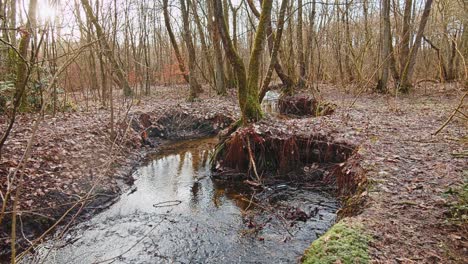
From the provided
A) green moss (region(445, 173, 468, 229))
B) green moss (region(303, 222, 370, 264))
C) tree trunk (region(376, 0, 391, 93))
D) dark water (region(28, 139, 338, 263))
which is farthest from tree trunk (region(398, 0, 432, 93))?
green moss (region(303, 222, 370, 264))

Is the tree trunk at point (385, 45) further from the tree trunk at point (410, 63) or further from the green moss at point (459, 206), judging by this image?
the green moss at point (459, 206)

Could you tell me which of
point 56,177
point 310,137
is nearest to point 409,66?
point 310,137

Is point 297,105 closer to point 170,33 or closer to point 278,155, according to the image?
point 170,33

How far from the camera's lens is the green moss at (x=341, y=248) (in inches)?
120

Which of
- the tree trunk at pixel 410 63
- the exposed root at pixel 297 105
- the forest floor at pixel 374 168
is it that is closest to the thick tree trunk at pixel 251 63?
the forest floor at pixel 374 168

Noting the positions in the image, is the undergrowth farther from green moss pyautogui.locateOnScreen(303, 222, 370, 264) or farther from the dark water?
the dark water

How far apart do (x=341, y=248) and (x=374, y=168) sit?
7.93 ft

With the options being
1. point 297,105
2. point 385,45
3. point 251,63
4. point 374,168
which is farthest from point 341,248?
point 385,45

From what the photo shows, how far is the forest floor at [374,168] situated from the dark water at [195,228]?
25.6 inches

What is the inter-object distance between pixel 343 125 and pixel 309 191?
2596 mm

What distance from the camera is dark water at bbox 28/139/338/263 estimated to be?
4454 mm

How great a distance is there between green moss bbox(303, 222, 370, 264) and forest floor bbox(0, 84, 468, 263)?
116 mm

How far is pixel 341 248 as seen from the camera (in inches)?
125

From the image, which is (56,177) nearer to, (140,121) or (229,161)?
(229,161)
